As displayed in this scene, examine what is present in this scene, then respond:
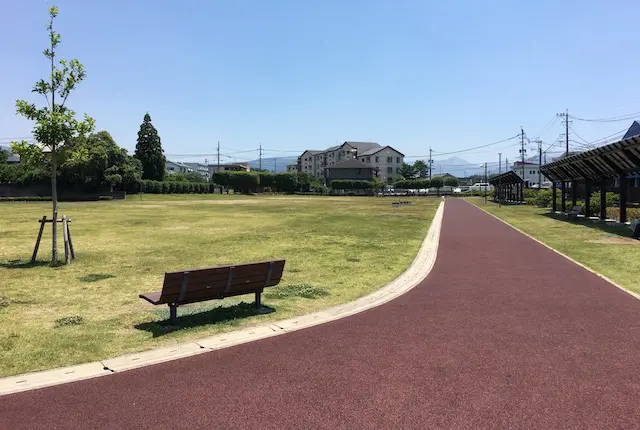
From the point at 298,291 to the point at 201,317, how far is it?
251 cm

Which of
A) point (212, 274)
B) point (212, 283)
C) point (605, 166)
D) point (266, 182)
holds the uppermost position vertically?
point (266, 182)

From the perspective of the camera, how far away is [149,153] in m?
85.5

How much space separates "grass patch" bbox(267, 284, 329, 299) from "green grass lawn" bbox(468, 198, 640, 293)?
21.8 ft

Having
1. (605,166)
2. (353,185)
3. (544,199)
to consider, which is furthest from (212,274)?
(353,185)

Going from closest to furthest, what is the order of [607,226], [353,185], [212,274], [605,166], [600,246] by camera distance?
1. [212,274]
2. [600,246]
3. [607,226]
4. [605,166]
5. [353,185]

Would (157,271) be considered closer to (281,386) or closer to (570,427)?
(281,386)

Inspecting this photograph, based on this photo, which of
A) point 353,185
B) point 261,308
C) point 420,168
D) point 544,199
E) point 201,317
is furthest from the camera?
point 420,168

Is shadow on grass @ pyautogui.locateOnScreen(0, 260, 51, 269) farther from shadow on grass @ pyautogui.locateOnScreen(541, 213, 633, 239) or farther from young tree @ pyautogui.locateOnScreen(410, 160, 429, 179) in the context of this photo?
young tree @ pyautogui.locateOnScreen(410, 160, 429, 179)

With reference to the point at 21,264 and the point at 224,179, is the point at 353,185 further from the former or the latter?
the point at 21,264

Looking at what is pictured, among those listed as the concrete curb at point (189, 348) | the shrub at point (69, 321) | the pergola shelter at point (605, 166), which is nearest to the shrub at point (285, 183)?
the pergola shelter at point (605, 166)

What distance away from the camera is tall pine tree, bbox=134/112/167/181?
85.2 metres

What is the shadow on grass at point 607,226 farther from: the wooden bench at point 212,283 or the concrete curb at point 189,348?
the wooden bench at point 212,283

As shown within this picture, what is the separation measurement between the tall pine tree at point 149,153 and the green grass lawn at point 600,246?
73075 mm

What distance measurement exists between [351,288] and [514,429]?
6.02 meters
